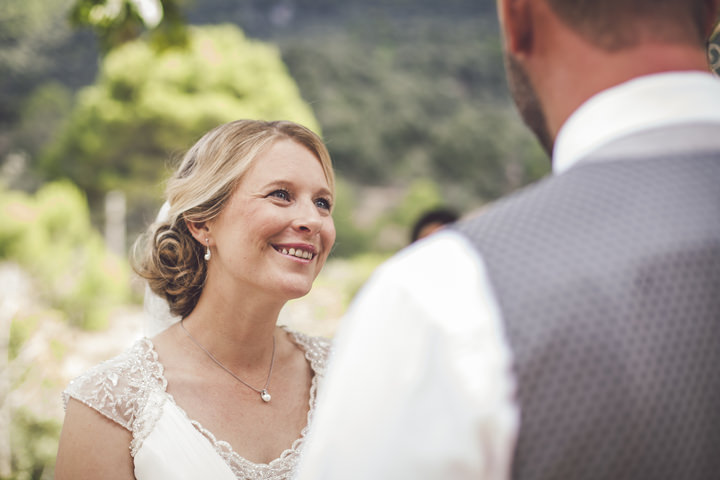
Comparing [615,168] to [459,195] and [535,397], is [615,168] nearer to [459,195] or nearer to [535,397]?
[535,397]

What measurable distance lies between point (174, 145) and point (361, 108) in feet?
37.8

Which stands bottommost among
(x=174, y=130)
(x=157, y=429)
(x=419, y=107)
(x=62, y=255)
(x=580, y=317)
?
(x=419, y=107)

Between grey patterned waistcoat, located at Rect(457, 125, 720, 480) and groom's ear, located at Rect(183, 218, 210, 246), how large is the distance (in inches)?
61.0

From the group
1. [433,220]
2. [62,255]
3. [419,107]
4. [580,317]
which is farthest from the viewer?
[419,107]

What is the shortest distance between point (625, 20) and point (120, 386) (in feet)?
5.53

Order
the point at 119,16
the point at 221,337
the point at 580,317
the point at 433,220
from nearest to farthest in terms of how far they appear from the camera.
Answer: the point at 580,317, the point at 221,337, the point at 119,16, the point at 433,220

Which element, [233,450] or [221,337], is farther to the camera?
[221,337]

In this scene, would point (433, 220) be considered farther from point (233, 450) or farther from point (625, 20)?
point (625, 20)

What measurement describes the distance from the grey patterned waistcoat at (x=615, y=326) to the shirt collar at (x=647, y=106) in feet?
0.25

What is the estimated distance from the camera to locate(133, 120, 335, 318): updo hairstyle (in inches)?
84.4

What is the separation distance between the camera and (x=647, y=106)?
84 centimetres

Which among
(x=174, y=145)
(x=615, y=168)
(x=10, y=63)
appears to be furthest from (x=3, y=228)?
(x=10, y=63)

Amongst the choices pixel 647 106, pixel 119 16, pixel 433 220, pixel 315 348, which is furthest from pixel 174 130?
pixel 647 106

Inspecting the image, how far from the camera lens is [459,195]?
24391 millimetres
